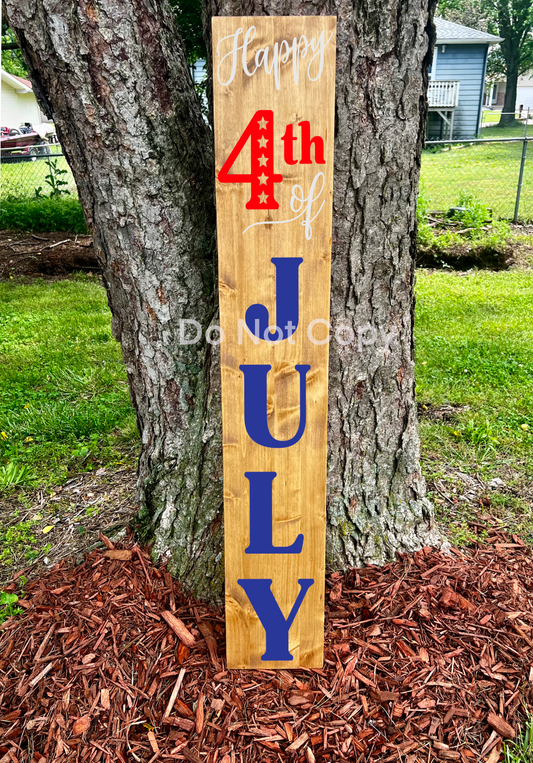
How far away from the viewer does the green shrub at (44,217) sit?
8992mm

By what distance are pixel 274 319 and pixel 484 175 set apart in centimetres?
1482

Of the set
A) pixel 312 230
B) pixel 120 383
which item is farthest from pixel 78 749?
pixel 120 383

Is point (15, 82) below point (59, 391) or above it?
above

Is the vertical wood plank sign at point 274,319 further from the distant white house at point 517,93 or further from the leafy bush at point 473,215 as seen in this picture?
the distant white house at point 517,93

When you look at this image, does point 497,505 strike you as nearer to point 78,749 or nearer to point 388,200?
point 388,200

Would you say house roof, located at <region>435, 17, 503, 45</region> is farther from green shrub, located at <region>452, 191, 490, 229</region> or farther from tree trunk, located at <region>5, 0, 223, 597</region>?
tree trunk, located at <region>5, 0, 223, 597</region>

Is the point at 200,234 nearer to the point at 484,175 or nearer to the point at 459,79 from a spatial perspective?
the point at 484,175

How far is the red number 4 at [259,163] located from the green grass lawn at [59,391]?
212 cm

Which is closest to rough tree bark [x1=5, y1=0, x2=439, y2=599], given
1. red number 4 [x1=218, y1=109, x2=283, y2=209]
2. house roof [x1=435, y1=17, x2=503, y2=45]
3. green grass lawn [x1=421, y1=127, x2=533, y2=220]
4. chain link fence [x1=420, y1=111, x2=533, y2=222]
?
red number 4 [x1=218, y1=109, x2=283, y2=209]

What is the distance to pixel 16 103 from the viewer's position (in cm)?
3634

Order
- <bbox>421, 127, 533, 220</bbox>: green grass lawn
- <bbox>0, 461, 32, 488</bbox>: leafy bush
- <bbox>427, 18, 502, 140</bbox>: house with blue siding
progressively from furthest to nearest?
1. <bbox>427, 18, 502, 140</bbox>: house with blue siding
2. <bbox>421, 127, 533, 220</bbox>: green grass lawn
3. <bbox>0, 461, 32, 488</bbox>: leafy bush

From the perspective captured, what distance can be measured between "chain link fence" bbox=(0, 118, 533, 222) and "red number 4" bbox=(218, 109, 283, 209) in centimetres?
724

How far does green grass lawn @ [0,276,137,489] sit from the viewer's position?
343cm

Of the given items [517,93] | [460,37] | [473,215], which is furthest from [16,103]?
[517,93]
